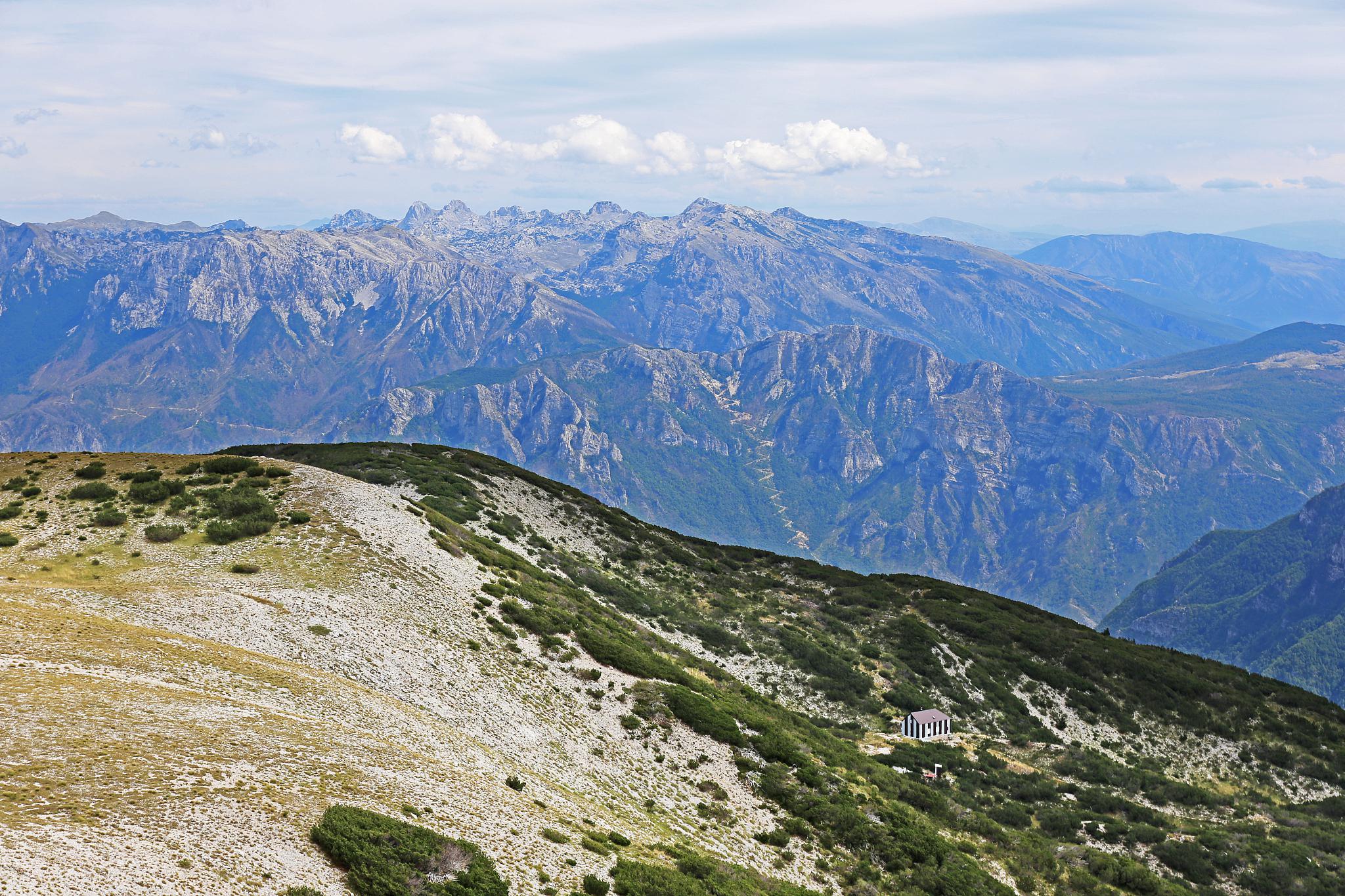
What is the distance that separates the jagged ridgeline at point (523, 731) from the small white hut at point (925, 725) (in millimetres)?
925

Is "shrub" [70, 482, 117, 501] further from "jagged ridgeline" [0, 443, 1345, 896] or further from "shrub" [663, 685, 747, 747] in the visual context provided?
"shrub" [663, 685, 747, 747]

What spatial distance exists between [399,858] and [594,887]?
6929 millimetres

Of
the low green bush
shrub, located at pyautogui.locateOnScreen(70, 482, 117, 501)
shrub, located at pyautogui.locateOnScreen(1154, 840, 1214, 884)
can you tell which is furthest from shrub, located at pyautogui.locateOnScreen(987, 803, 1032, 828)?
shrub, located at pyautogui.locateOnScreen(70, 482, 117, 501)

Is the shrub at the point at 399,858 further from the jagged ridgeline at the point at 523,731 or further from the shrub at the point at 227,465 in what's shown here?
the shrub at the point at 227,465

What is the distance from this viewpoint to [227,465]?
67250 mm

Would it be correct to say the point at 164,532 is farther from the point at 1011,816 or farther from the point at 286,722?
the point at 1011,816

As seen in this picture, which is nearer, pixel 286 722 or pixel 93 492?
pixel 286 722

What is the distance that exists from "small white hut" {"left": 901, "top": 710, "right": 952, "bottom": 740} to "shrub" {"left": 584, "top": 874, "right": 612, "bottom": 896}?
156 ft

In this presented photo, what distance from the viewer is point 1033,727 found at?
76938 mm

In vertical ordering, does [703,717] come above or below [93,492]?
below

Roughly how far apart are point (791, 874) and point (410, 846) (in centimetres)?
1871

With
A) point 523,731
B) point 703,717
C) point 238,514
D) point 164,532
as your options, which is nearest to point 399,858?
point 523,731

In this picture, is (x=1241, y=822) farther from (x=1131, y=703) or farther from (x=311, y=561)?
(x=311, y=561)

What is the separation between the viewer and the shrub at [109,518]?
184ft
